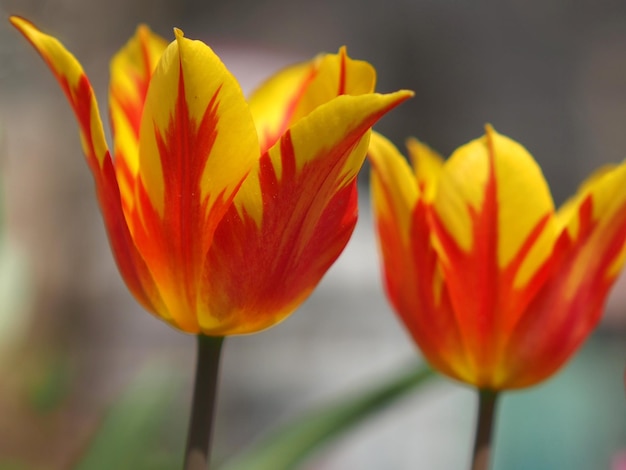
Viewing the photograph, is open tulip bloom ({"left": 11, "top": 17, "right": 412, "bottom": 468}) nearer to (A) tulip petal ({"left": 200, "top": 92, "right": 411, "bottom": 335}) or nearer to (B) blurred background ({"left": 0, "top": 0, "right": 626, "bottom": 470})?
(A) tulip petal ({"left": 200, "top": 92, "right": 411, "bottom": 335})

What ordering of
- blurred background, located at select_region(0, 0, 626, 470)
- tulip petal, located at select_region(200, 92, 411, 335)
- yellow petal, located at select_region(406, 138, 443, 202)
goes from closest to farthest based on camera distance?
tulip petal, located at select_region(200, 92, 411, 335), yellow petal, located at select_region(406, 138, 443, 202), blurred background, located at select_region(0, 0, 626, 470)

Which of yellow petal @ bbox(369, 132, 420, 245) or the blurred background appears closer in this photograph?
yellow petal @ bbox(369, 132, 420, 245)

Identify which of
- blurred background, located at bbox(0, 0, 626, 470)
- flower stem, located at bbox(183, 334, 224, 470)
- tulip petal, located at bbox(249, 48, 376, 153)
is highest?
tulip petal, located at bbox(249, 48, 376, 153)

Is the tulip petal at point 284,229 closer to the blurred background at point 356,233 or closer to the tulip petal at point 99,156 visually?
the tulip petal at point 99,156

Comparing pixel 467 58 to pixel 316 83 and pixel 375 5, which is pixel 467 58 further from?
pixel 316 83

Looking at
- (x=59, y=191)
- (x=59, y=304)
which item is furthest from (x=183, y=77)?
(x=59, y=191)

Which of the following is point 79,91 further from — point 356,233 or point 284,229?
point 356,233

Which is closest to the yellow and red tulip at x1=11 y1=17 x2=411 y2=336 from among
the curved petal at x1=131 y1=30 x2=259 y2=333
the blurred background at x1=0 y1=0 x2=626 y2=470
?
the curved petal at x1=131 y1=30 x2=259 y2=333
